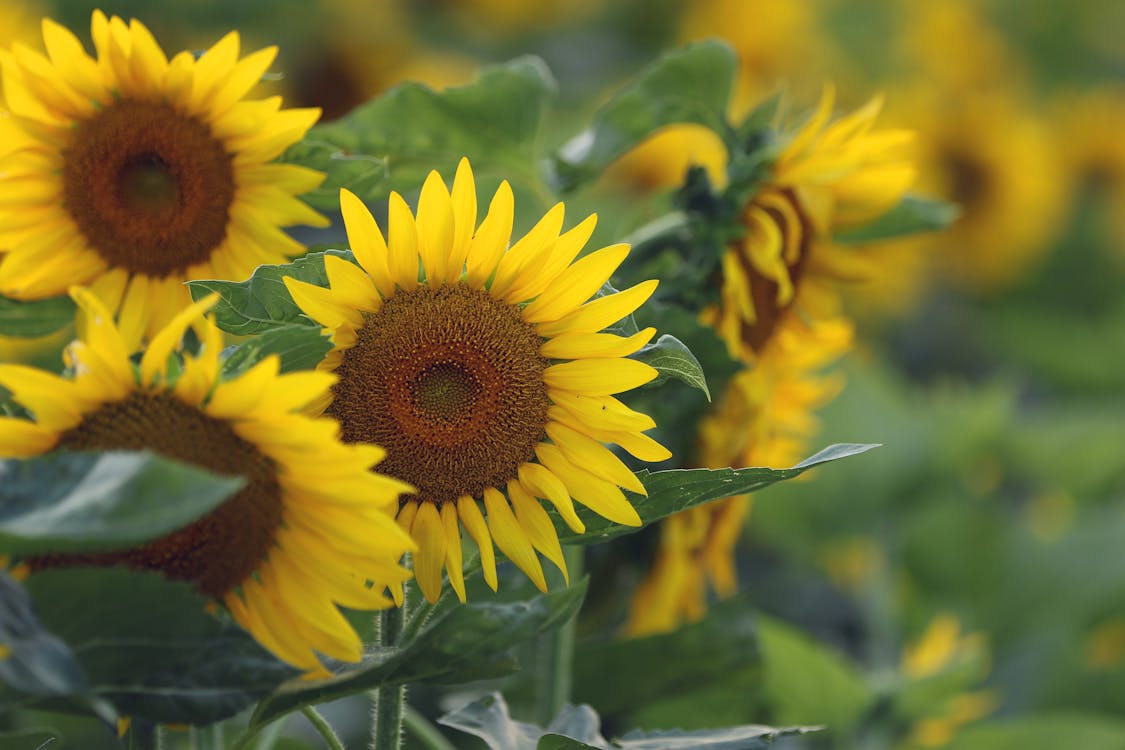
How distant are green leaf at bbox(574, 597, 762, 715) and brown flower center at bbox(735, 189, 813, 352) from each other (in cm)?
14

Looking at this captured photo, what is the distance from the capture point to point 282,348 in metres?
0.44

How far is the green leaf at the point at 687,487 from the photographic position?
18.3 inches

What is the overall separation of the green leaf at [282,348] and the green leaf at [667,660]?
30 centimetres

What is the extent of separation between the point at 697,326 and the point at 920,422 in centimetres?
65

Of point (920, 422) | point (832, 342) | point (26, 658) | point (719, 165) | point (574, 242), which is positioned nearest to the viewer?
point (26, 658)

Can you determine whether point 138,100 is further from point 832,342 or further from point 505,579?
point 832,342

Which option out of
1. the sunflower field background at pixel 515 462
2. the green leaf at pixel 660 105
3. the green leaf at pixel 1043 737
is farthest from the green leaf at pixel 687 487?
the green leaf at pixel 1043 737

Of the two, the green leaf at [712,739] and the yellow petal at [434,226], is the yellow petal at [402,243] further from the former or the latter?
the green leaf at [712,739]

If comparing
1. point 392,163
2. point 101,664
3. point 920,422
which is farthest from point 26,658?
point 920,422

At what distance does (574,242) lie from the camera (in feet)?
1.61

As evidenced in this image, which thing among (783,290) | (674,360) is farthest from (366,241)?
(783,290)

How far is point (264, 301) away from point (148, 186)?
5.7 inches

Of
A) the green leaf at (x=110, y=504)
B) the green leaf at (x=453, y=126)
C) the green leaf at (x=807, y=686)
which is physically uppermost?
the green leaf at (x=453, y=126)

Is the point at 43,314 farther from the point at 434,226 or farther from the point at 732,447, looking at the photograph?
the point at 732,447
